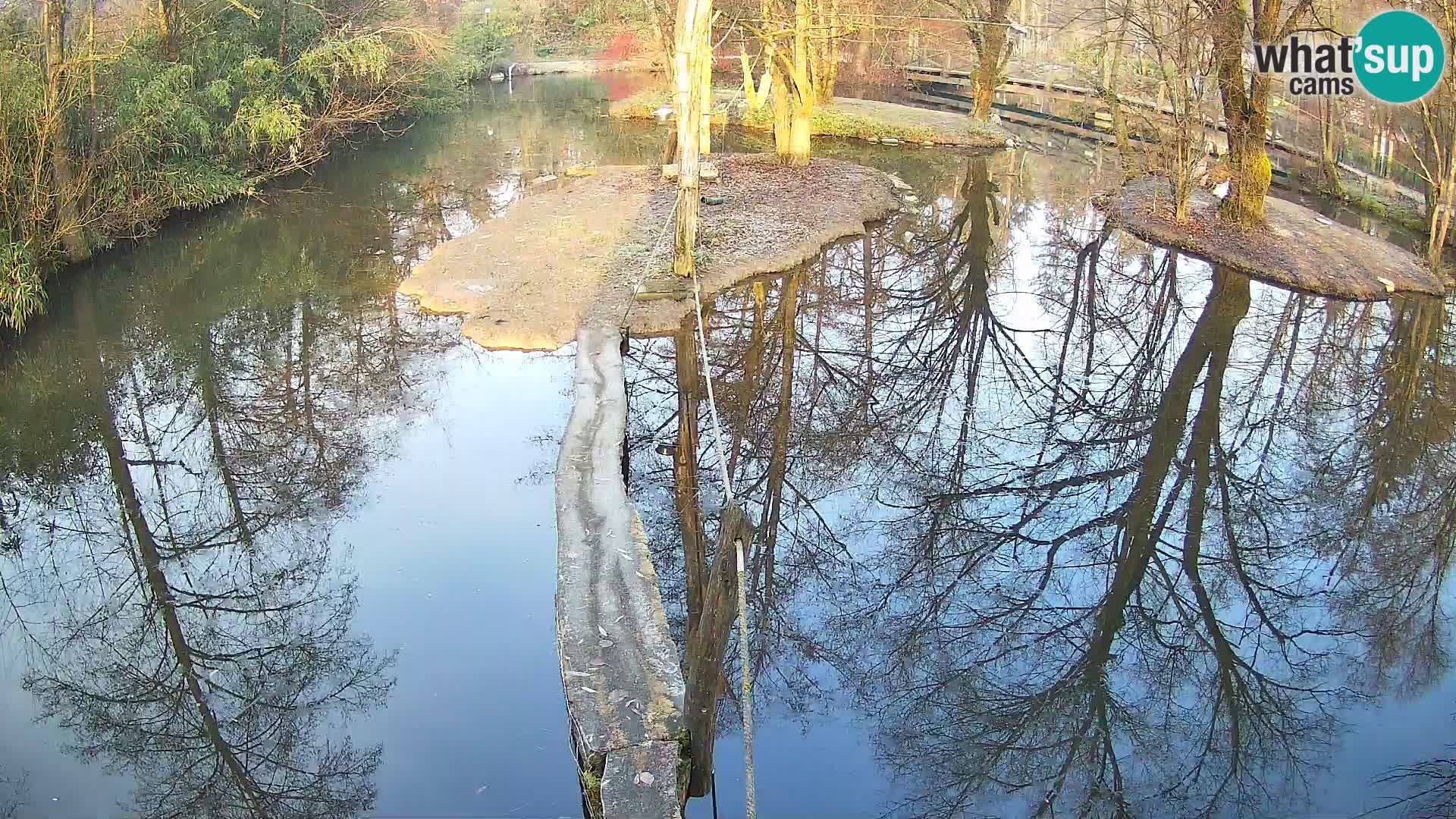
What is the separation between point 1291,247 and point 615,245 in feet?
31.3

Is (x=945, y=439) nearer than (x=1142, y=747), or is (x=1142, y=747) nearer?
(x=1142, y=747)

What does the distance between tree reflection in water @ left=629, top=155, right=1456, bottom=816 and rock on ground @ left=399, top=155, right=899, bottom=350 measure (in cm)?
105

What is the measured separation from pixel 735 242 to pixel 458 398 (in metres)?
5.95

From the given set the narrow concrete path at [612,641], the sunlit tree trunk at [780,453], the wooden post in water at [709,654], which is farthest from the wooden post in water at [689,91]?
the wooden post in water at [709,654]

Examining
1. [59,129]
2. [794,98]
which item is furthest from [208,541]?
[794,98]

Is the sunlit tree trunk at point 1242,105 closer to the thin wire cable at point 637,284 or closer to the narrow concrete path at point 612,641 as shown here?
the thin wire cable at point 637,284

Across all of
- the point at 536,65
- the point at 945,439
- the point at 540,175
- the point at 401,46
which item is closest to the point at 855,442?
the point at 945,439

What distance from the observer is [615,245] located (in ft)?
51.1

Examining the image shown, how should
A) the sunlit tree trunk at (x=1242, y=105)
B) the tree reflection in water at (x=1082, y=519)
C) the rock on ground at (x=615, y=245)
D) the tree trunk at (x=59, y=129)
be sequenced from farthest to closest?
the sunlit tree trunk at (x=1242, y=105) < the tree trunk at (x=59, y=129) < the rock on ground at (x=615, y=245) < the tree reflection in water at (x=1082, y=519)

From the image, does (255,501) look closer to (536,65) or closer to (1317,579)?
(1317,579)

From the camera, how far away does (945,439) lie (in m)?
10.6

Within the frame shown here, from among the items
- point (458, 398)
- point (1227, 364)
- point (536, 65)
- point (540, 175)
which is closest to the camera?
point (458, 398)

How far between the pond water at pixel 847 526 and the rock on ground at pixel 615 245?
1.84ft

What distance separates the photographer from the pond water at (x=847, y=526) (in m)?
6.46
